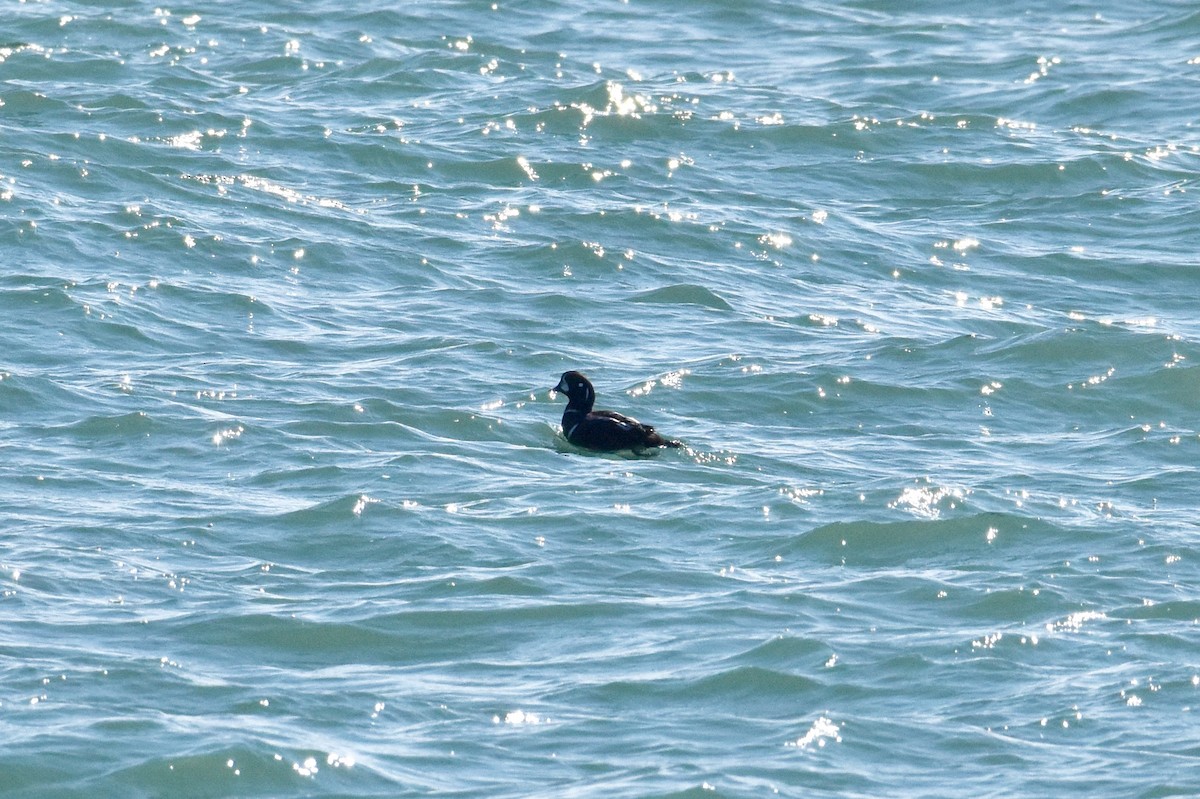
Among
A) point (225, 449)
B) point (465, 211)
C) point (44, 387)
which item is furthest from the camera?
point (465, 211)

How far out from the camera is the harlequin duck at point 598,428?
39.5 feet

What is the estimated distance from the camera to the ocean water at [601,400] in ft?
26.8

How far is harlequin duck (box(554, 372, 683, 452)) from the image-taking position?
12.0m

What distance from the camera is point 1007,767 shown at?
780 cm

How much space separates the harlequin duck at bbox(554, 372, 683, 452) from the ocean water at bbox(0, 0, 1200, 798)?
17 centimetres

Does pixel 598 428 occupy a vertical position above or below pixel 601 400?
above

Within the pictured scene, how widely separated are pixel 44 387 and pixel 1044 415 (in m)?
6.43

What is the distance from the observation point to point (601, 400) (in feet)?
43.3

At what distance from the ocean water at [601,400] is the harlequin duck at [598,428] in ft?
0.54

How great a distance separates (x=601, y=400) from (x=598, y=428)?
1.15 metres

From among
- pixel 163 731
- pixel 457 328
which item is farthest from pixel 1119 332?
pixel 163 731

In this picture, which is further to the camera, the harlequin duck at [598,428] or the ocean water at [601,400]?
the harlequin duck at [598,428]

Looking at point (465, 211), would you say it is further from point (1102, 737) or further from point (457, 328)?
point (1102, 737)

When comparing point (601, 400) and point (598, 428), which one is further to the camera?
point (601, 400)
